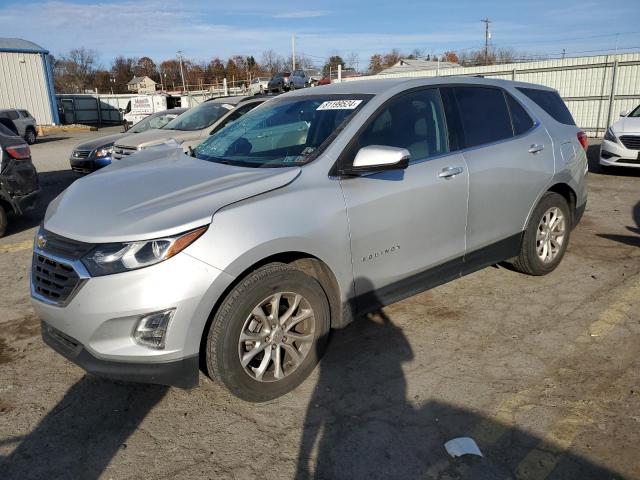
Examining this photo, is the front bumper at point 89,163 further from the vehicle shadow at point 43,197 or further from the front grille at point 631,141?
the front grille at point 631,141

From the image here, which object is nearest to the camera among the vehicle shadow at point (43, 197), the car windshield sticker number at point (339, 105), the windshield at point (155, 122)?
the car windshield sticker number at point (339, 105)

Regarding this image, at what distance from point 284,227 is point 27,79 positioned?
34811mm

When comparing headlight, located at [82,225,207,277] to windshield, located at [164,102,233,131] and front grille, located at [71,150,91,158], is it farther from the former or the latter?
front grille, located at [71,150,91,158]

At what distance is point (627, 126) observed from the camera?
396 inches

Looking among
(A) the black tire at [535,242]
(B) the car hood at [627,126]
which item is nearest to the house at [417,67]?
(B) the car hood at [627,126]

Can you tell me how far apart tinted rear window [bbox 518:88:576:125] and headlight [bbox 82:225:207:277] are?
3.61 m

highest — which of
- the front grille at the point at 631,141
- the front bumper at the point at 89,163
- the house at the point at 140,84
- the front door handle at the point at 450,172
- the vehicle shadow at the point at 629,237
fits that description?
the house at the point at 140,84

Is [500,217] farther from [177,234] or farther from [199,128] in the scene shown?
[199,128]

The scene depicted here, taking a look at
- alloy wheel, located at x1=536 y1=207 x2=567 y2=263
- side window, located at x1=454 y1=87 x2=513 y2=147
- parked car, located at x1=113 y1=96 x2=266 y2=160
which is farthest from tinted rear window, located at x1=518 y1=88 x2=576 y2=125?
parked car, located at x1=113 y1=96 x2=266 y2=160

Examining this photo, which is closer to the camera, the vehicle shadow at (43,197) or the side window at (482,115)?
the side window at (482,115)

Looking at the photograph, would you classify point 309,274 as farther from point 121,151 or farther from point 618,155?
point 618,155

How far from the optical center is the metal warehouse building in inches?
1201

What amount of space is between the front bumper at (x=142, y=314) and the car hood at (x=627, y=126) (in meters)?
9.90

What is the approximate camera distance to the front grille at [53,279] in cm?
268
